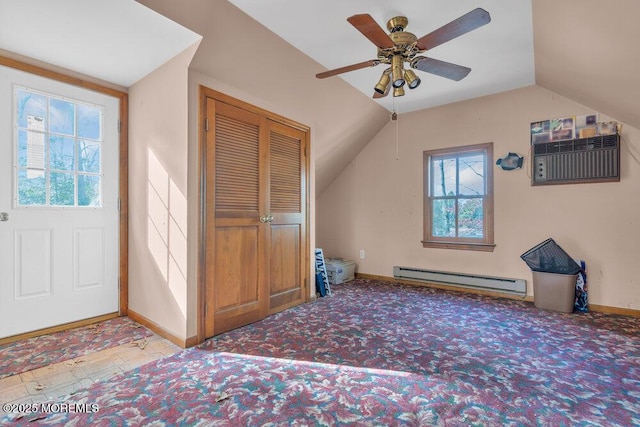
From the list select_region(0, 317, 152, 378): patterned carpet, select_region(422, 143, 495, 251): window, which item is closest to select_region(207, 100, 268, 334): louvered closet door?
select_region(0, 317, 152, 378): patterned carpet

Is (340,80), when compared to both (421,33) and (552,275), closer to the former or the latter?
(421,33)

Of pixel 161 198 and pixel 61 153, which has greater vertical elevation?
pixel 61 153

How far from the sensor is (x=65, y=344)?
2381mm

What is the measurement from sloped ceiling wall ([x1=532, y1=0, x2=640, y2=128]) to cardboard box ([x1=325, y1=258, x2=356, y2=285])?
343 centimetres

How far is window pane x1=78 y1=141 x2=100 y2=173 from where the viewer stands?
2791mm

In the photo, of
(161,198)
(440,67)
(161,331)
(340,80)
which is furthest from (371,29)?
(161,331)

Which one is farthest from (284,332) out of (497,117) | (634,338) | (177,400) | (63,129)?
(497,117)

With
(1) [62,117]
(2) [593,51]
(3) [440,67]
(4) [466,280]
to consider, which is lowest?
(4) [466,280]

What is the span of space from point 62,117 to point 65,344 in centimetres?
196

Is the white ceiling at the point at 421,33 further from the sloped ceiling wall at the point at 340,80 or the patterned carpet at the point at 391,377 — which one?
the patterned carpet at the point at 391,377

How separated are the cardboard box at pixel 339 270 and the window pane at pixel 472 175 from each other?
79.1 inches

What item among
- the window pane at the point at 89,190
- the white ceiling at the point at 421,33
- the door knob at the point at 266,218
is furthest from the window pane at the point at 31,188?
the white ceiling at the point at 421,33

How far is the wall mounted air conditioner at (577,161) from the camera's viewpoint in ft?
10.5

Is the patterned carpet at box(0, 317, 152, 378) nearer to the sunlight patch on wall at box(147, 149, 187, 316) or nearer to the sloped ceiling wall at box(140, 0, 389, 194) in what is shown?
the sunlight patch on wall at box(147, 149, 187, 316)
